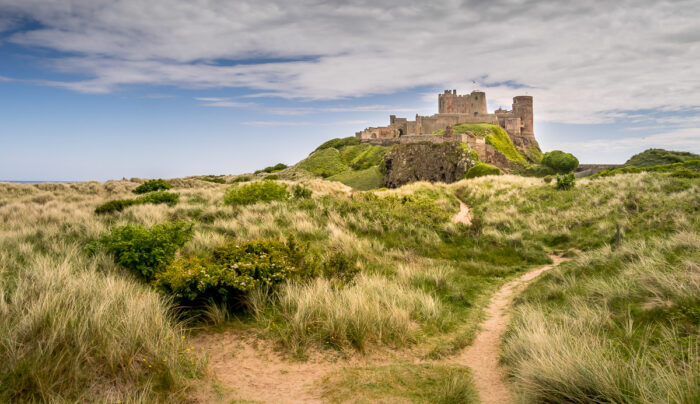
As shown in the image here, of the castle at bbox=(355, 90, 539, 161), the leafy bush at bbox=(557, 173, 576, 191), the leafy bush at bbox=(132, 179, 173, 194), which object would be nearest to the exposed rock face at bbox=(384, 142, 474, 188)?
the leafy bush at bbox=(557, 173, 576, 191)

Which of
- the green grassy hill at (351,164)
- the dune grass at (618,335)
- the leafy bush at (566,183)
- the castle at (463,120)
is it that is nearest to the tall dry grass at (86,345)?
the dune grass at (618,335)

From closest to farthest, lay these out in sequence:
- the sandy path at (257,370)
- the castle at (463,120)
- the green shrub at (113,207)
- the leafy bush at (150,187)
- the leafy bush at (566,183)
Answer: the sandy path at (257,370)
the green shrub at (113,207)
the leafy bush at (566,183)
the leafy bush at (150,187)
the castle at (463,120)

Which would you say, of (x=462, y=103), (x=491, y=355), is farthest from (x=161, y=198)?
(x=462, y=103)

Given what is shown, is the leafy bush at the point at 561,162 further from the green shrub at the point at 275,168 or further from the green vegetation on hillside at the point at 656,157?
the green shrub at the point at 275,168

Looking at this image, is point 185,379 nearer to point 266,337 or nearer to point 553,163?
point 266,337

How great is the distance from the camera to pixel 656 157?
2175 inches

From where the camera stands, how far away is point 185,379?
12.2ft

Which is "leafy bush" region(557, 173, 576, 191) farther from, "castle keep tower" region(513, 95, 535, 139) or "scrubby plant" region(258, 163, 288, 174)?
"castle keep tower" region(513, 95, 535, 139)

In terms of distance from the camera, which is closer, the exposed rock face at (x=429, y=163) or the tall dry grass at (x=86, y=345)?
the tall dry grass at (x=86, y=345)

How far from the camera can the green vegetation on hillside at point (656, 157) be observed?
51987 millimetres

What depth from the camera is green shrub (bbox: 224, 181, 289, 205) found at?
17750 millimetres

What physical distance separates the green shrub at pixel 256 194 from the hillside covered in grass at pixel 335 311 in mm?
5706

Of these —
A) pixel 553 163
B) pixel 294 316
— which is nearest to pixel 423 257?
pixel 294 316

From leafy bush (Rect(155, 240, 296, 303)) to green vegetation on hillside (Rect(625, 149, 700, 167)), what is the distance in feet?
207
